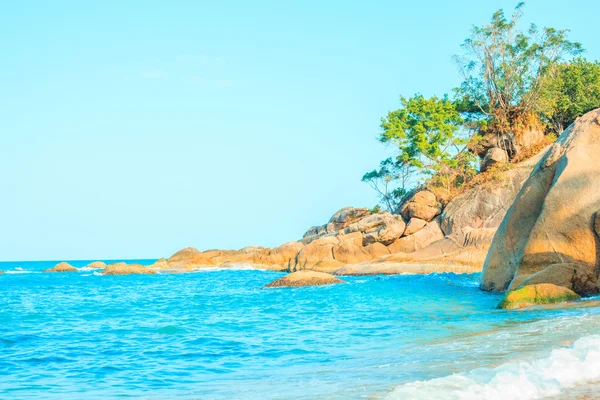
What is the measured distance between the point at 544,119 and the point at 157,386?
154 feet

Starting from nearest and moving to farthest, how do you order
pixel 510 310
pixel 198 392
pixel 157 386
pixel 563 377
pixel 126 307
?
pixel 563 377 → pixel 198 392 → pixel 157 386 → pixel 510 310 → pixel 126 307

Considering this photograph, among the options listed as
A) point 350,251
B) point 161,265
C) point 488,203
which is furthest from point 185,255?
point 488,203

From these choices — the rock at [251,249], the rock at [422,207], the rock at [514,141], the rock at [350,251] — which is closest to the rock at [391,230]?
the rock at [422,207]

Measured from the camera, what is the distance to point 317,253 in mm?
47000

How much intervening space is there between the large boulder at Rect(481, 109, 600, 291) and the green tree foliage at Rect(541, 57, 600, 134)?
27842 millimetres

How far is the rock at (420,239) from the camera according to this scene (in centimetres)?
4325

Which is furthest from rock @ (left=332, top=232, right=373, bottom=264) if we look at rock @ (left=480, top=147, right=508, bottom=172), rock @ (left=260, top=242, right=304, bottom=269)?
rock @ (left=480, top=147, right=508, bottom=172)

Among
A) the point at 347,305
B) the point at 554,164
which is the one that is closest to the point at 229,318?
the point at 347,305

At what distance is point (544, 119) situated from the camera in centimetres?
5047

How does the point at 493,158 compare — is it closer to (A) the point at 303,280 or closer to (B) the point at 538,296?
(A) the point at 303,280

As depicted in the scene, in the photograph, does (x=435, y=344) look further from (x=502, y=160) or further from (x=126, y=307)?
(x=502, y=160)

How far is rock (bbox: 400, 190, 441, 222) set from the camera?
44844 mm

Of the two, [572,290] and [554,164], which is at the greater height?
[554,164]

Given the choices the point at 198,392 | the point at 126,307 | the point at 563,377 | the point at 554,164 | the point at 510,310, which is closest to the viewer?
the point at 563,377
